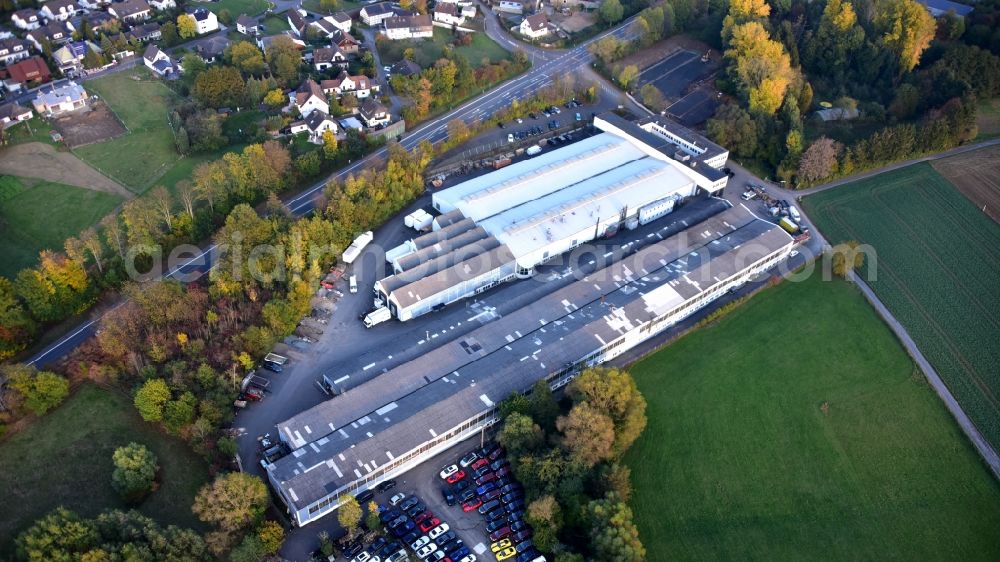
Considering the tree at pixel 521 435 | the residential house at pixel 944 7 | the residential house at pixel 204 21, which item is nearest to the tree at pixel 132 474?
the tree at pixel 521 435

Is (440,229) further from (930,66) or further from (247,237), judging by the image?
(930,66)

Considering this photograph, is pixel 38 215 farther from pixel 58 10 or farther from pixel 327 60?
pixel 58 10

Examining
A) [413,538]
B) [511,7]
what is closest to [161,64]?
[511,7]

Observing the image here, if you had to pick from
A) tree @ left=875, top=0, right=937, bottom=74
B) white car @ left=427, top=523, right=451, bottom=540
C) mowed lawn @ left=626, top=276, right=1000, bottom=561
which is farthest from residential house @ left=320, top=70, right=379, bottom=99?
tree @ left=875, top=0, right=937, bottom=74

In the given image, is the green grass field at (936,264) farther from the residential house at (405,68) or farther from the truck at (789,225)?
the residential house at (405,68)

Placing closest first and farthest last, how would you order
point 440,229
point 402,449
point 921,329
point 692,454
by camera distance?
point 402,449
point 692,454
point 921,329
point 440,229

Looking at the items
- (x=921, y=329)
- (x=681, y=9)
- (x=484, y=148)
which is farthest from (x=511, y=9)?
(x=921, y=329)
